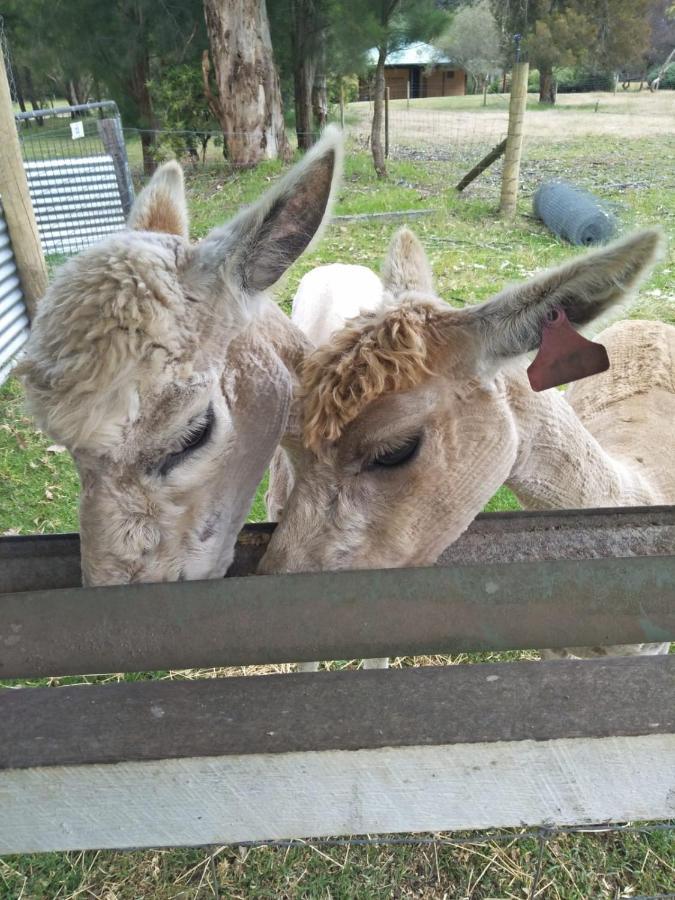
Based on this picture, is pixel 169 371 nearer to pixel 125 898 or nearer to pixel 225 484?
pixel 225 484

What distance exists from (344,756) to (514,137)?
11959 mm

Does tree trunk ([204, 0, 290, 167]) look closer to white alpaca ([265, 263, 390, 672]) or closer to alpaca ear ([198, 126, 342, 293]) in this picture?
white alpaca ([265, 263, 390, 672])

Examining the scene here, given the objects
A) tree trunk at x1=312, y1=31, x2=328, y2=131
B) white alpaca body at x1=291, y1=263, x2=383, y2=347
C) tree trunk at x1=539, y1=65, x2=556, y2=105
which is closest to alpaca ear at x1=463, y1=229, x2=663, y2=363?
white alpaca body at x1=291, y1=263, x2=383, y2=347

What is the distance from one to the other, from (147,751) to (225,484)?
40.1 inches

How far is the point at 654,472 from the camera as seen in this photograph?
2.88 metres

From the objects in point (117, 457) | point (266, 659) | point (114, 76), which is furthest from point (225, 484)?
point (114, 76)

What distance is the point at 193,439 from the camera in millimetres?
1999

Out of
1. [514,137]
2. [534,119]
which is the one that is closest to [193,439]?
[514,137]

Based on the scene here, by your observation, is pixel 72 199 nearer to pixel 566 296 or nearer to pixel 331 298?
pixel 331 298

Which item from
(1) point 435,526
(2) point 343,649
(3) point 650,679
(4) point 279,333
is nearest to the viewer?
(2) point 343,649

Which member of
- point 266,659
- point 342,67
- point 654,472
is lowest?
point 654,472

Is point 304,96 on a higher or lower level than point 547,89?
lower

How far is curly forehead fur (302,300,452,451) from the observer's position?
77.3 inches

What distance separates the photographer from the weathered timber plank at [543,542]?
1.57 meters
